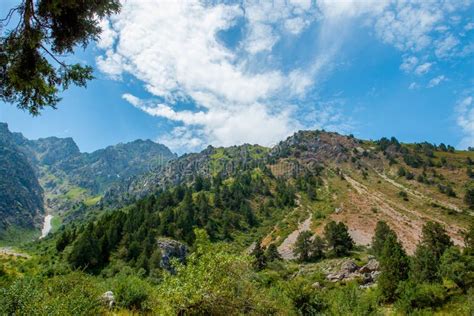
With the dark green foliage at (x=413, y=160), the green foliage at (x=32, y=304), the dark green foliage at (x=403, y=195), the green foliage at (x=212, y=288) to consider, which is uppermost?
the dark green foliage at (x=413, y=160)

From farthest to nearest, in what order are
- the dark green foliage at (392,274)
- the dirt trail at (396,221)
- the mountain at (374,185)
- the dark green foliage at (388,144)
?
the dark green foliage at (388,144)
the mountain at (374,185)
the dirt trail at (396,221)
the dark green foliage at (392,274)

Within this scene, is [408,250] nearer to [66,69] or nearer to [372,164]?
[66,69]

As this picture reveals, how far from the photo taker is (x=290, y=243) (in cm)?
8112

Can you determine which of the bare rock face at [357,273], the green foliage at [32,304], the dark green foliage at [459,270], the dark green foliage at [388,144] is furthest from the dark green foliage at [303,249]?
the dark green foliage at [388,144]

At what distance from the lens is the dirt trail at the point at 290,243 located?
71.9 m

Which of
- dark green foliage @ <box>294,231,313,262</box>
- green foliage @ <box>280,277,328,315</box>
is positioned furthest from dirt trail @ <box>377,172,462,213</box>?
green foliage @ <box>280,277,328,315</box>

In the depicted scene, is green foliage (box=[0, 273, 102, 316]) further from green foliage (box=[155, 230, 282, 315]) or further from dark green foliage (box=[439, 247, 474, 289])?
dark green foliage (box=[439, 247, 474, 289])

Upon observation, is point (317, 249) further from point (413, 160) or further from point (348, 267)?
point (413, 160)

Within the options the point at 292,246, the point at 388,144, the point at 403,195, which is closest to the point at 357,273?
the point at 292,246

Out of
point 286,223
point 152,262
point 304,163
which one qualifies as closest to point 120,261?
point 152,262

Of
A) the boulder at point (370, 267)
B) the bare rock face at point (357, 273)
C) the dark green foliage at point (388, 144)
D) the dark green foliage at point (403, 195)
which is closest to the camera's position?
the bare rock face at point (357, 273)

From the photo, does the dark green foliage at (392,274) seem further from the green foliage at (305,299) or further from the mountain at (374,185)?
the mountain at (374,185)

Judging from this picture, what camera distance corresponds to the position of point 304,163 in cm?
17750

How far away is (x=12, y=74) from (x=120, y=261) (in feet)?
242
